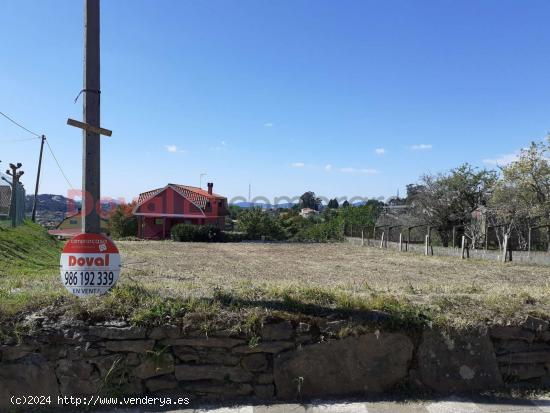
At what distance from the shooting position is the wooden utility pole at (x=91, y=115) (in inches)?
158

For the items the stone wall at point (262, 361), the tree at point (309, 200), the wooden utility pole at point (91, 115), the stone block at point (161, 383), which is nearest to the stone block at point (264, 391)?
the stone wall at point (262, 361)

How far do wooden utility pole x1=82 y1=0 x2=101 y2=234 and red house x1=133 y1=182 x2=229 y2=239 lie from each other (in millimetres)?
35498

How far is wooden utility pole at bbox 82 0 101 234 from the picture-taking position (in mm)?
4020

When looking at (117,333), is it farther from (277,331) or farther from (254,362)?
(277,331)

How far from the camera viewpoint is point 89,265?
12.7 feet

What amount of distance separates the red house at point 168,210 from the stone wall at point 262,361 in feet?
119

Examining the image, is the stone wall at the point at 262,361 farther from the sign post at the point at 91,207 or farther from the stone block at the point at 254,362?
the sign post at the point at 91,207

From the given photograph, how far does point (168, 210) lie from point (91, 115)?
122 ft

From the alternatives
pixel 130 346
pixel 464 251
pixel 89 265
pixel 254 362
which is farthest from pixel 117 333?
pixel 464 251

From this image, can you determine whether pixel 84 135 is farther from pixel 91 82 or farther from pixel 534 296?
pixel 534 296

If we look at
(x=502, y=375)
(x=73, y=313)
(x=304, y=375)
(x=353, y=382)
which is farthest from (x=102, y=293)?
(x=502, y=375)

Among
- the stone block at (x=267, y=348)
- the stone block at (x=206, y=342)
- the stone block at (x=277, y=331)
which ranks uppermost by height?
the stone block at (x=277, y=331)

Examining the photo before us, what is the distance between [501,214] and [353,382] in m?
18.6

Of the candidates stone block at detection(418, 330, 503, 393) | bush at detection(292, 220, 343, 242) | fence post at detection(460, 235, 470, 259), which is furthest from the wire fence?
stone block at detection(418, 330, 503, 393)
